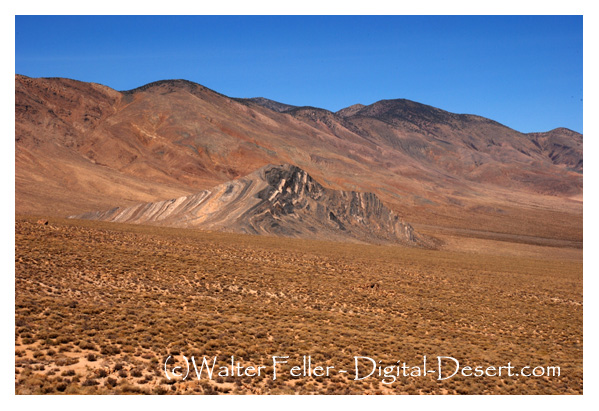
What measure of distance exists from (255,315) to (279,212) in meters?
35.7

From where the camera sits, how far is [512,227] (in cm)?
9706

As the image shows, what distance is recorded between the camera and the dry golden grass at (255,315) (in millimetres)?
11695

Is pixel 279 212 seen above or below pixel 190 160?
below

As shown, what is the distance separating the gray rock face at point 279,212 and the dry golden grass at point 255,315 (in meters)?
14.6

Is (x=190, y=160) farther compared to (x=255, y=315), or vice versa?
(x=190, y=160)

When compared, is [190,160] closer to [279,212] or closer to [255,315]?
[279,212]

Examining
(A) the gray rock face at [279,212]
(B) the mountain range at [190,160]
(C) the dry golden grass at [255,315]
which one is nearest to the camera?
(C) the dry golden grass at [255,315]

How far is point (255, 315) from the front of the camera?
17.5m

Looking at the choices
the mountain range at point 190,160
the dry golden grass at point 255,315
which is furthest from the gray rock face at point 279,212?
the dry golden grass at point 255,315

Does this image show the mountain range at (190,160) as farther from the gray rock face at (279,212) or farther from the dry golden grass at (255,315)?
the dry golden grass at (255,315)

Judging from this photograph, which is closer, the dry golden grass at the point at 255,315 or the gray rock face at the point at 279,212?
the dry golden grass at the point at 255,315

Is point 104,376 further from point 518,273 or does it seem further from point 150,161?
point 150,161

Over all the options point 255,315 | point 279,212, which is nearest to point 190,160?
point 279,212

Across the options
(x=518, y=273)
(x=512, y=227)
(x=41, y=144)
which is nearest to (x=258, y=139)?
(x=41, y=144)
